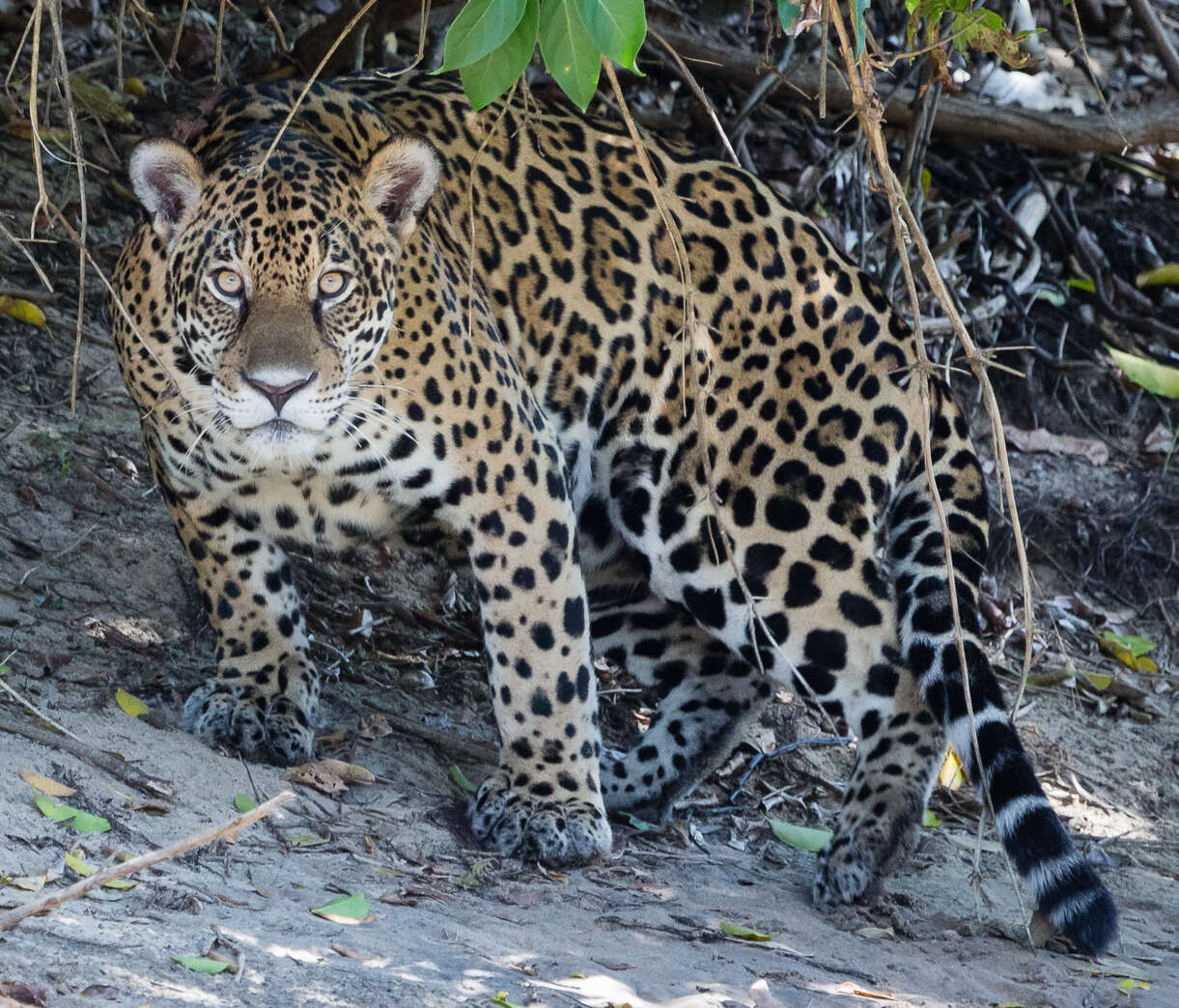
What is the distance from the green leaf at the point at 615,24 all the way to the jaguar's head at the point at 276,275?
6.09ft

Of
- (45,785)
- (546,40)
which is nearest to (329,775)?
(45,785)

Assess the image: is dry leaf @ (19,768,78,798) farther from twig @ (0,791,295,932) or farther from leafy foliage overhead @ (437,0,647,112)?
leafy foliage overhead @ (437,0,647,112)

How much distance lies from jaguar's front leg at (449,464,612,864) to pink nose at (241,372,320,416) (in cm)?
73

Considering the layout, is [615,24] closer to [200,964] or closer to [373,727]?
[200,964]

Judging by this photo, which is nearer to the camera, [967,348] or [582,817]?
[967,348]

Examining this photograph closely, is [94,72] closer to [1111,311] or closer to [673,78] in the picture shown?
[673,78]

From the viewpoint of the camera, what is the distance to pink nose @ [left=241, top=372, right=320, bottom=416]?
14.6 feet

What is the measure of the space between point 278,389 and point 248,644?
1304 millimetres

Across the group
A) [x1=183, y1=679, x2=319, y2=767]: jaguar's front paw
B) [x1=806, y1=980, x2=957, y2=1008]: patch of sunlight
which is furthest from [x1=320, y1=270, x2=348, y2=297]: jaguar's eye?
[x1=806, y1=980, x2=957, y2=1008]: patch of sunlight

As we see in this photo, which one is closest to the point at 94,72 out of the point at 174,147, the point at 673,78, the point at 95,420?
the point at 95,420

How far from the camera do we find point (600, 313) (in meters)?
5.61

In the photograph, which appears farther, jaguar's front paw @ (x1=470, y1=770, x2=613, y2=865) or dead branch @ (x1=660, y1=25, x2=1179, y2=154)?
dead branch @ (x1=660, y1=25, x2=1179, y2=154)

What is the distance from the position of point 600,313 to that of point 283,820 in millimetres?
2089

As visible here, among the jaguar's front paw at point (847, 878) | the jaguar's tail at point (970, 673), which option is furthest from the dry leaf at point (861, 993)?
the jaguar's front paw at point (847, 878)
